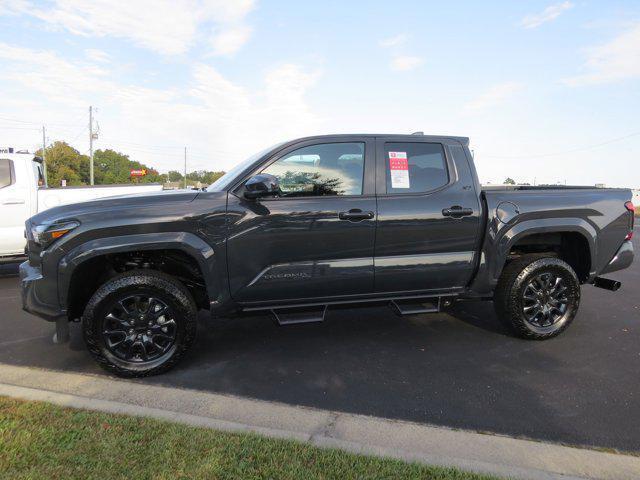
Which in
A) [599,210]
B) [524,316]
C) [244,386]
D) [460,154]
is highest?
[460,154]

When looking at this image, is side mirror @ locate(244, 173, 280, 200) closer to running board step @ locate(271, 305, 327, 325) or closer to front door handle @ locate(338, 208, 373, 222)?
front door handle @ locate(338, 208, 373, 222)

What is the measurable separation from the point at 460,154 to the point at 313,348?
2.27 meters

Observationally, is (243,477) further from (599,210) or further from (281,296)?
(599,210)

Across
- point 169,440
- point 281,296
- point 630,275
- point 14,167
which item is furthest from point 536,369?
point 14,167

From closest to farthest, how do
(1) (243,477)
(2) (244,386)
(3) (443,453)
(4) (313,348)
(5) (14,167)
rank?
(1) (243,477) → (3) (443,453) → (2) (244,386) → (4) (313,348) → (5) (14,167)

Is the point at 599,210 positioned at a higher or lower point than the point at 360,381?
higher

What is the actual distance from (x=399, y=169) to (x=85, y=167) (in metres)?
92.4

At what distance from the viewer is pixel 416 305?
4.36m

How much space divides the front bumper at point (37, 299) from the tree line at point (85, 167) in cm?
4617

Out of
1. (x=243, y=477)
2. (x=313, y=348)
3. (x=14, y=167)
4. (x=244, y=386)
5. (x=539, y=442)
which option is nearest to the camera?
A: (x=243, y=477)

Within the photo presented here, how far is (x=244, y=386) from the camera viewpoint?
11.7 ft

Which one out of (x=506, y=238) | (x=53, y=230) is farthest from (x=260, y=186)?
(x=506, y=238)

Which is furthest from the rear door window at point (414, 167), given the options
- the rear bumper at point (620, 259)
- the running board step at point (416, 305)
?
the rear bumper at point (620, 259)

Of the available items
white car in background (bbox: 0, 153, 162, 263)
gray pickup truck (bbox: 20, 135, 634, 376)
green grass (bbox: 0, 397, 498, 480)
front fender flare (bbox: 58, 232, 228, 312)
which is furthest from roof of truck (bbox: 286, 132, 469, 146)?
white car in background (bbox: 0, 153, 162, 263)
